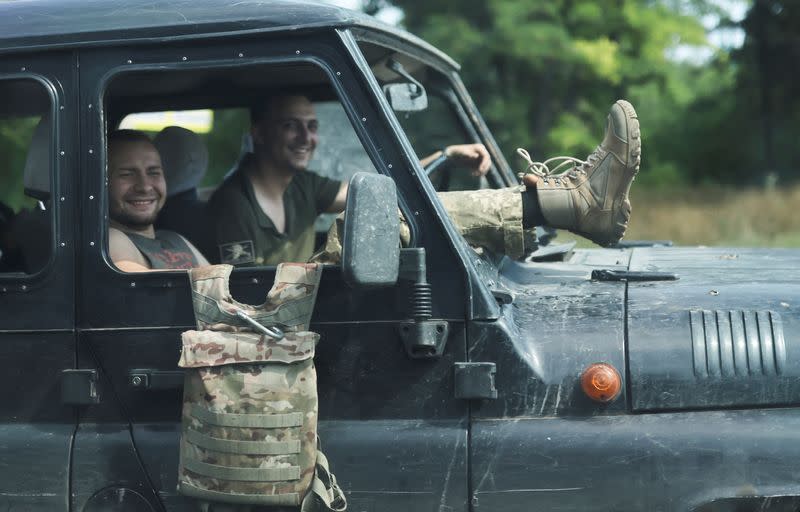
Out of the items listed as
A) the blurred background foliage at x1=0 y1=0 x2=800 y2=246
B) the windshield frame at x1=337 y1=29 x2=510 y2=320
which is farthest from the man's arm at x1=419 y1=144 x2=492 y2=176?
the blurred background foliage at x1=0 y1=0 x2=800 y2=246

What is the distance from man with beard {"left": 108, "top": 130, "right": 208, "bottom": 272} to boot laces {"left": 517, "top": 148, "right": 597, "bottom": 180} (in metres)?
1.11

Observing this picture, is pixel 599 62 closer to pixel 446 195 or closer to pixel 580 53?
pixel 580 53

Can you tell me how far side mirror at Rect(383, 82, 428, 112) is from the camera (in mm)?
4074

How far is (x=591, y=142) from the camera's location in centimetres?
2173

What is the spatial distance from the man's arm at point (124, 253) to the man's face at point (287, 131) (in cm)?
120

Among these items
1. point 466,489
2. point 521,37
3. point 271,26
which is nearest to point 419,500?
point 466,489

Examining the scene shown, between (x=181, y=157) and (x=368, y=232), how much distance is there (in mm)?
1862

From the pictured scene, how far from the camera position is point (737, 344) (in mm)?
2908

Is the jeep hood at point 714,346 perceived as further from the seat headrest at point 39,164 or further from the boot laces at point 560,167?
the seat headrest at point 39,164

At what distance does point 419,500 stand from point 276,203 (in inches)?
74.5

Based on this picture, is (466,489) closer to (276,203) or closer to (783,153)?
(276,203)

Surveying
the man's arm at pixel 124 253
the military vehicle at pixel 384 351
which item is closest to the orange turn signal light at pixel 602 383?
the military vehicle at pixel 384 351

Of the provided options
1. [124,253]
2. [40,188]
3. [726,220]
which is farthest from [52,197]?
[726,220]

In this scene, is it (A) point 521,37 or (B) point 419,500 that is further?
(A) point 521,37
